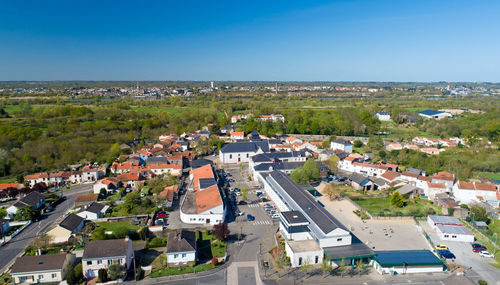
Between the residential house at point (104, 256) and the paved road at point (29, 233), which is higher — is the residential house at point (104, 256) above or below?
above

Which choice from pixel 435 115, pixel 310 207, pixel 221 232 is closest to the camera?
pixel 221 232

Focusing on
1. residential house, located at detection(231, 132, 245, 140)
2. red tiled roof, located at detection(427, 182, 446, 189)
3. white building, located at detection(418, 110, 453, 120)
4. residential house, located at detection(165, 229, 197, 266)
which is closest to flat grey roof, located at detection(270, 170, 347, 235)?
residential house, located at detection(165, 229, 197, 266)

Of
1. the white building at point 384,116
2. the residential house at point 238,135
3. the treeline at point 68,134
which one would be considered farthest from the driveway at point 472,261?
the white building at point 384,116

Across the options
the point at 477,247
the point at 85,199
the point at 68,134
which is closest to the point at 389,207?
the point at 477,247

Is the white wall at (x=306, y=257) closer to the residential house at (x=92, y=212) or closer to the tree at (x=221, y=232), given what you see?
the tree at (x=221, y=232)

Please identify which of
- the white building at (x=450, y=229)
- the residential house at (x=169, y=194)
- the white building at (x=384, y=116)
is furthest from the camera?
the white building at (x=384, y=116)

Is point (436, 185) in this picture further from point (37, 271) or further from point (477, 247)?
point (37, 271)
